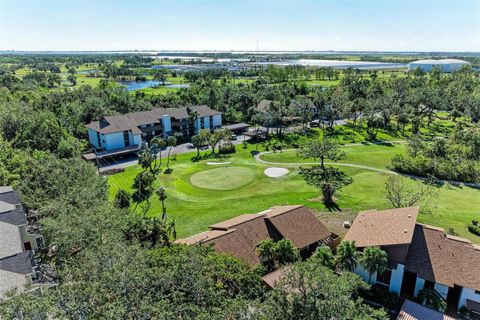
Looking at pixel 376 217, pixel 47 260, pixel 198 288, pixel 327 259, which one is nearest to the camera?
pixel 198 288

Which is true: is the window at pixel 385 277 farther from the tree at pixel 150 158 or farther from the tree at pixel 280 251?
the tree at pixel 150 158

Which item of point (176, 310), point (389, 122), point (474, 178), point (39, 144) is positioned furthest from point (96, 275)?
point (389, 122)

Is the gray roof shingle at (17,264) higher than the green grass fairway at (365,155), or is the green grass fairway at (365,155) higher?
the gray roof shingle at (17,264)

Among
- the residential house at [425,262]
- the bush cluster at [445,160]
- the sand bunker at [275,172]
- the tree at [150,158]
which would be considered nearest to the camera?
the residential house at [425,262]

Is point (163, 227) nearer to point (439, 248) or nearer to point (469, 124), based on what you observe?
point (439, 248)

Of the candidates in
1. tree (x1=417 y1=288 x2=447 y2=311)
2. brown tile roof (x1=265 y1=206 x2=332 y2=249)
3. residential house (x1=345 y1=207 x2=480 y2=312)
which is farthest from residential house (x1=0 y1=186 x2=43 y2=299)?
tree (x1=417 y1=288 x2=447 y2=311)

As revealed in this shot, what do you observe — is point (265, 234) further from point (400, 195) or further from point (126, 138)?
point (126, 138)

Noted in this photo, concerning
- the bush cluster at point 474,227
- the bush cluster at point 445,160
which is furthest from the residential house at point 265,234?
the bush cluster at point 445,160
